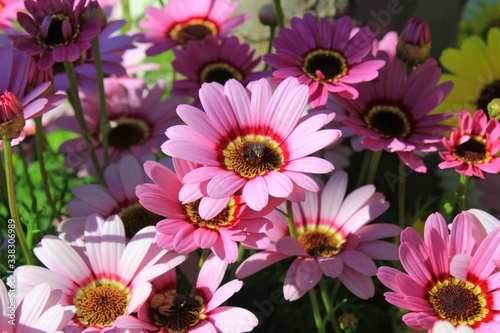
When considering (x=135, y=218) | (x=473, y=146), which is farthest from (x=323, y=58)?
(x=135, y=218)

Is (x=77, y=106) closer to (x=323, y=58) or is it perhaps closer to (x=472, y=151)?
(x=323, y=58)

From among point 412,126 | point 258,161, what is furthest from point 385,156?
point 258,161

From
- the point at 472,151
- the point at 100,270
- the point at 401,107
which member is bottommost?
the point at 100,270

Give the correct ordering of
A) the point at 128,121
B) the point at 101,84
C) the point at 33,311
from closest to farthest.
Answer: the point at 33,311 → the point at 101,84 → the point at 128,121

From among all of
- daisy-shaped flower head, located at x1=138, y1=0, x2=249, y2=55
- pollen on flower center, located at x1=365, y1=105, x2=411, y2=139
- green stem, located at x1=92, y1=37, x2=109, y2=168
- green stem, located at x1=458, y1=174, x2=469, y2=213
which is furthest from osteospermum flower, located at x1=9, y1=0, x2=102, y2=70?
green stem, located at x1=458, y1=174, x2=469, y2=213

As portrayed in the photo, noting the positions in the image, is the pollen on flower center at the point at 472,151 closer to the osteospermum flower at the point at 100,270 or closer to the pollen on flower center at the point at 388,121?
the pollen on flower center at the point at 388,121

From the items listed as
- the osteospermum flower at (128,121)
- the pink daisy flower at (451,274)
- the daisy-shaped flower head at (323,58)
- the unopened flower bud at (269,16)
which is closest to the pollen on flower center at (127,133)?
the osteospermum flower at (128,121)
